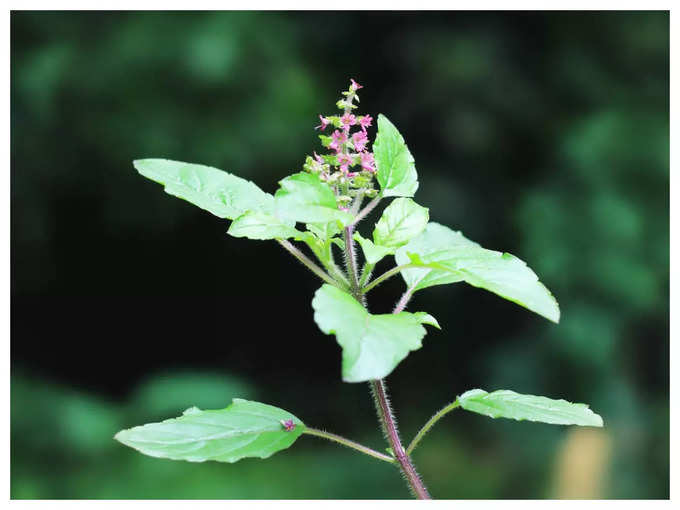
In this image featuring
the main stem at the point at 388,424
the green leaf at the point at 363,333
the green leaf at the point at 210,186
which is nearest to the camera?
the green leaf at the point at 363,333

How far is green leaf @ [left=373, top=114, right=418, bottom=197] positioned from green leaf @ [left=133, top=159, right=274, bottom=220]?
0.45ft

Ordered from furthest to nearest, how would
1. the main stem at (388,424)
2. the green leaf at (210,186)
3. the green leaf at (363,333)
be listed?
the green leaf at (210,186)
the main stem at (388,424)
the green leaf at (363,333)

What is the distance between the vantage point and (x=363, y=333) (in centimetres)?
62

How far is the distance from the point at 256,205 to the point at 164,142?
10.7ft

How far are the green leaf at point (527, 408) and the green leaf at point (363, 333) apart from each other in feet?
0.46

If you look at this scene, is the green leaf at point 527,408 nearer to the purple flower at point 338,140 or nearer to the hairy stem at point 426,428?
the hairy stem at point 426,428

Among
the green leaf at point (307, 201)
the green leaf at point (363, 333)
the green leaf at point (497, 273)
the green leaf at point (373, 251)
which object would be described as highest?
the green leaf at point (307, 201)

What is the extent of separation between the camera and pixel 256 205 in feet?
2.72

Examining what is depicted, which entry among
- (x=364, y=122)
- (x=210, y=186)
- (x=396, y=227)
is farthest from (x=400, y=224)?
(x=210, y=186)

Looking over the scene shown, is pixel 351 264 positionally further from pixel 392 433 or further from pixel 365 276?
pixel 392 433

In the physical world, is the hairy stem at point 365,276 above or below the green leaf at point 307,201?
below

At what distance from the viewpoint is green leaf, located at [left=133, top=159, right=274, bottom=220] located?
809 millimetres

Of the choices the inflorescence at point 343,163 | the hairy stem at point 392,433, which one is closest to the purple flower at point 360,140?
the inflorescence at point 343,163

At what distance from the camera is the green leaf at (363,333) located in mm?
580
